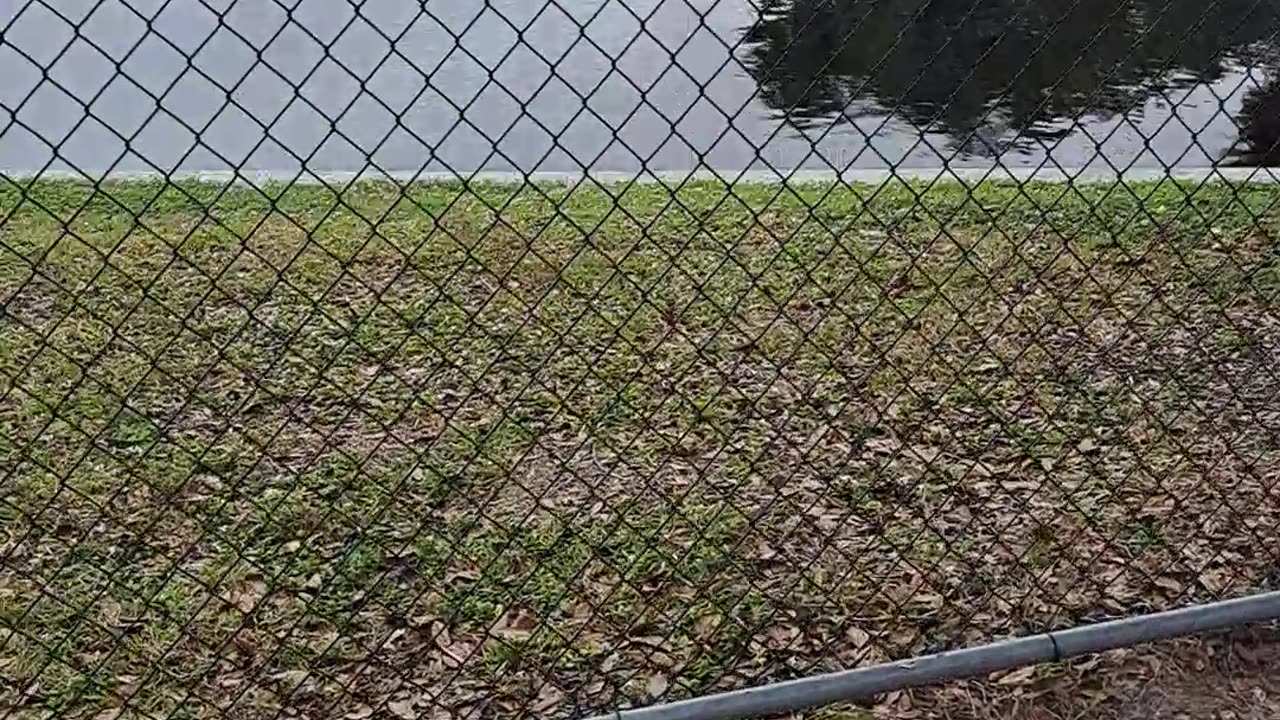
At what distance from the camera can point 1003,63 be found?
23.4ft

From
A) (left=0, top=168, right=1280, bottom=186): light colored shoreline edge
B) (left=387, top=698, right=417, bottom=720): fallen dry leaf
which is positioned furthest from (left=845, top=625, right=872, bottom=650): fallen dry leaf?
(left=0, top=168, right=1280, bottom=186): light colored shoreline edge

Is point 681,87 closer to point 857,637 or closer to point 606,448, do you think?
point 606,448

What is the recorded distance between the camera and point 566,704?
2.68 meters

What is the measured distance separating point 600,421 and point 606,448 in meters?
0.14

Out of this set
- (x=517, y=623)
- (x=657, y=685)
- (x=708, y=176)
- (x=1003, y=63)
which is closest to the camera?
(x=657, y=685)

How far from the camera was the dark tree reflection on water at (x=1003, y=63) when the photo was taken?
6.39 metres

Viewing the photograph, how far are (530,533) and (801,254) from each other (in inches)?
71.6

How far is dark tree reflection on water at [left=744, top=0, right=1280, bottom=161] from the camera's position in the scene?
6.39m

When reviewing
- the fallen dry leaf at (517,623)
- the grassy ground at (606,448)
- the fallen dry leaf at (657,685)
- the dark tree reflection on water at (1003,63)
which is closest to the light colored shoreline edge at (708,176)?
the grassy ground at (606,448)

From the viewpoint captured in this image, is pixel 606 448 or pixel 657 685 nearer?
pixel 657 685

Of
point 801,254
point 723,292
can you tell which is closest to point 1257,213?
point 801,254

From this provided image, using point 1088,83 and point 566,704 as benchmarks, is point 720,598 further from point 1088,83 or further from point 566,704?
point 1088,83

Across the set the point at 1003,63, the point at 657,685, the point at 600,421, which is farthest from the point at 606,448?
the point at 1003,63

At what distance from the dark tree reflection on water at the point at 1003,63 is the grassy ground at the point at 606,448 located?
146cm
